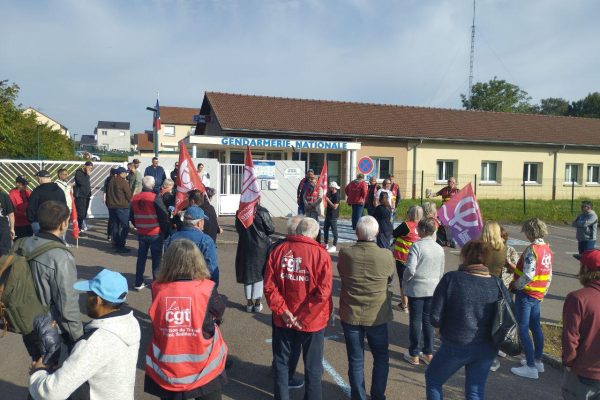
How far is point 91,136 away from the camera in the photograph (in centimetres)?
12438

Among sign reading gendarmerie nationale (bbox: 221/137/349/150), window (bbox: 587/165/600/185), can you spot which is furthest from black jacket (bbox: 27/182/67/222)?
window (bbox: 587/165/600/185)

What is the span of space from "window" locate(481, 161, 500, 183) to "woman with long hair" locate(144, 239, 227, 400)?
86.6 ft

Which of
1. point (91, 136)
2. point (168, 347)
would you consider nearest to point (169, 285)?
point (168, 347)

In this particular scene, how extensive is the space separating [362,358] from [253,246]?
2.71m

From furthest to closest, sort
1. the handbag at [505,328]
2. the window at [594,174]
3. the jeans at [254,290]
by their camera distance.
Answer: the window at [594,174]
the jeans at [254,290]
the handbag at [505,328]

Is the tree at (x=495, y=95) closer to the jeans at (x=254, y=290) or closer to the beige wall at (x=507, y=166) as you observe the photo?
the beige wall at (x=507, y=166)

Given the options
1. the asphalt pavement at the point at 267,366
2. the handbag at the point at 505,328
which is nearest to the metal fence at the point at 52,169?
the asphalt pavement at the point at 267,366

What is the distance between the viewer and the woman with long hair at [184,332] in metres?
3.06

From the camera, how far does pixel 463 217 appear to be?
20.5ft

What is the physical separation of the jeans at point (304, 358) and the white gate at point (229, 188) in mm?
12577

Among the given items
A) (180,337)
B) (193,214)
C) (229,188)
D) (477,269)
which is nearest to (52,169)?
(229,188)

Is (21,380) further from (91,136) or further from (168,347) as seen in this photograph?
(91,136)

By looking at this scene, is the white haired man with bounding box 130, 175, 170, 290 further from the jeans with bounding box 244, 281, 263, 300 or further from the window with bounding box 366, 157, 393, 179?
the window with bounding box 366, 157, 393, 179

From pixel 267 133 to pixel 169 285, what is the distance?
64.5 feet
